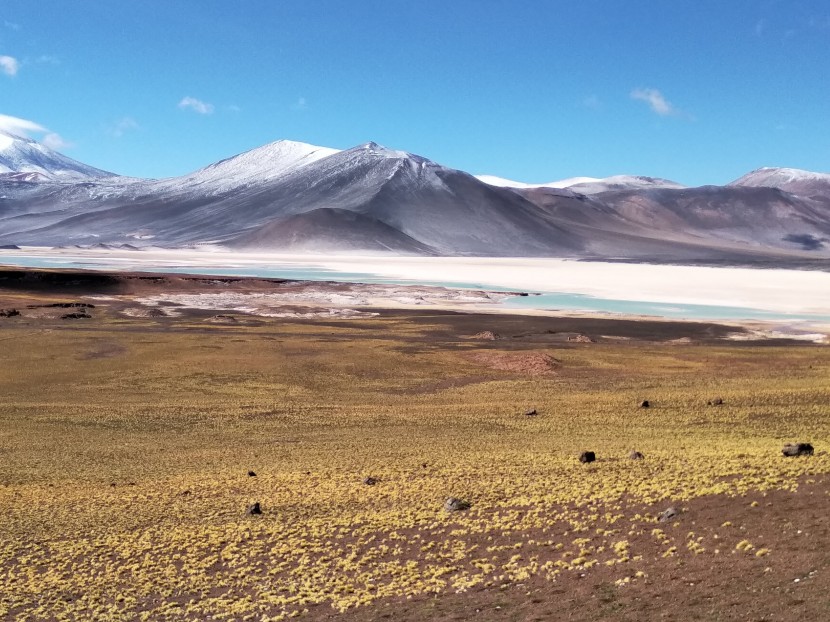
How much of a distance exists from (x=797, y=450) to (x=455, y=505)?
7.14 meters

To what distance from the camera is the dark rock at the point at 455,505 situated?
53.7 feet

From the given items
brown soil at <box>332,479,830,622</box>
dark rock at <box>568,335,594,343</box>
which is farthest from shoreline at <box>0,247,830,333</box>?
brown soil at <box>332,479,830,622</box>

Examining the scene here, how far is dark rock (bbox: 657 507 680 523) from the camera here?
48.5ft

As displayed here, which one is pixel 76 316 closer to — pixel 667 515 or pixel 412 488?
pixel 412 488

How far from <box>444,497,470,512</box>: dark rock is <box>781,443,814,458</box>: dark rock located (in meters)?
6.73

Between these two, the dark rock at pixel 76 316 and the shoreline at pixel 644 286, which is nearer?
the dark rock at pixel 76 316

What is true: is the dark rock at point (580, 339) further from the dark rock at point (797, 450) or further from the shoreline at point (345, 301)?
the dark rock at point (797, 450)

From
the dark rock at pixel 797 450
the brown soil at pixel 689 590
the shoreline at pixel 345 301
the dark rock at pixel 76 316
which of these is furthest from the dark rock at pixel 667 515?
the dark rock at pixel 76 316

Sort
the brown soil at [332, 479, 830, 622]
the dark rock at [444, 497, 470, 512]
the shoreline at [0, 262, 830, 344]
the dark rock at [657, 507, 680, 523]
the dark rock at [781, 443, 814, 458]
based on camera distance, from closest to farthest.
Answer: the brown soil at [332, 479, 830, 622], the dark rock at [657, 507, 680, 523], the dark rock at [444, 497, 470, 512], the dark rock at [781, 443, 814, 458], the shoreline at [0, 262, 830, 344]

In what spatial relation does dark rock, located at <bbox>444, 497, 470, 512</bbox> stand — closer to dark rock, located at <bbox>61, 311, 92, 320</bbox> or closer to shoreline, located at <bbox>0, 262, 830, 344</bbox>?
shoreline, located at <bbox>0, 262, 830, 344</bbox>

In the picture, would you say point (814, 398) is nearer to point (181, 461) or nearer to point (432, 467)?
point (432, 467)

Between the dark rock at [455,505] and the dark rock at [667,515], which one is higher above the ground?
the dark rock at [667,515]

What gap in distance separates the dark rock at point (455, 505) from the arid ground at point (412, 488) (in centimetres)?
11

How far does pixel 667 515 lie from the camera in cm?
1484
